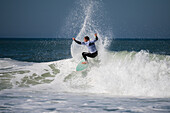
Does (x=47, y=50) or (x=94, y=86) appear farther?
(x=47, y=50)

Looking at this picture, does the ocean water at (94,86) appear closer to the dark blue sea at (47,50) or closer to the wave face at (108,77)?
the wave face at (108,77)

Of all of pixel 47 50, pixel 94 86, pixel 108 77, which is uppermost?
pixel 47 50

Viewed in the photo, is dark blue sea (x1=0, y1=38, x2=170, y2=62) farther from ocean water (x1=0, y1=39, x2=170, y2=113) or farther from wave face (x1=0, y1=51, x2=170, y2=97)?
ocean water (x1=0, y1=39, x2=170, y2=113)

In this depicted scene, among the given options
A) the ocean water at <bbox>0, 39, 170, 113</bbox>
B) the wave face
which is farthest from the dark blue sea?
the ocean water at <bbox>0, 39, 170, 113</bbox>

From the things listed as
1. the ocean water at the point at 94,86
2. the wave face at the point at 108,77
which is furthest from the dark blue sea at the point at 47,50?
the ocean water at the point at 94,86

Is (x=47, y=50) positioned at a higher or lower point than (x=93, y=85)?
higher

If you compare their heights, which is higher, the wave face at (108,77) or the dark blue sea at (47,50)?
the dark blue sea at (47,50)

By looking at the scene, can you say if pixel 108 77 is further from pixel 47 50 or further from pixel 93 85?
pixel 47 50

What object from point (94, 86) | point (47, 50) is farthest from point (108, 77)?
point (47, 50)

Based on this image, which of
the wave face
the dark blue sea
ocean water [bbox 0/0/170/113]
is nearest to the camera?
ocean water [bbox 0/0/170/113]

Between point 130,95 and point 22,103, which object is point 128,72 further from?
point 22,103

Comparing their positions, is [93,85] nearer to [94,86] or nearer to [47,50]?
[94,86]

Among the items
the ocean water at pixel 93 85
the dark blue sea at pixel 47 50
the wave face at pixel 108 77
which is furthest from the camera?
the dark blue sea at pixel 47 50

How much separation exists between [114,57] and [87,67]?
6.40 ft
